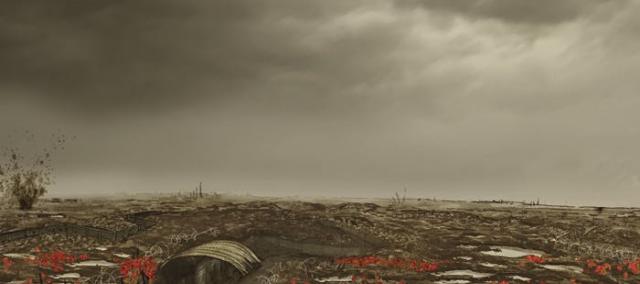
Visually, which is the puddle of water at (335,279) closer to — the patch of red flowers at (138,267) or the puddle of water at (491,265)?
the puddle of water at (491,265)

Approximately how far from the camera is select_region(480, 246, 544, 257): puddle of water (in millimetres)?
18094

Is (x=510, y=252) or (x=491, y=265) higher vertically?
(x=510, y=252)

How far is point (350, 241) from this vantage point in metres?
18.7

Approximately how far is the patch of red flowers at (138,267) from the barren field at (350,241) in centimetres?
16

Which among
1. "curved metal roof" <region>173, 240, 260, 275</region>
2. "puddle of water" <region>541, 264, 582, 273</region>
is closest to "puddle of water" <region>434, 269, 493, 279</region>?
"puddle of water" <region>541, 264, 582, 273</region>

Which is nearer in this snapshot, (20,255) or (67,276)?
(67,276)

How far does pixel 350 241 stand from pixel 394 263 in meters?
2.00

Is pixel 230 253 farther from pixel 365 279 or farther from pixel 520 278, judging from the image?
pixel 520 278

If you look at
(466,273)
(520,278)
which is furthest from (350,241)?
(520,278)

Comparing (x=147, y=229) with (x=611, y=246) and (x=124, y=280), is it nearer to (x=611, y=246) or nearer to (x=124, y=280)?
(x=124, y=280)

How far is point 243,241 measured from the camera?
18172mm

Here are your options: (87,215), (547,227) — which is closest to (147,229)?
(87,215)

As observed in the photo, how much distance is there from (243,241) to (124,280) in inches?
155

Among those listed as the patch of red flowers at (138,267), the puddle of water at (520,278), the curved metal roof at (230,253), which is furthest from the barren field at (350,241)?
the curved metal roof at (230,253)
